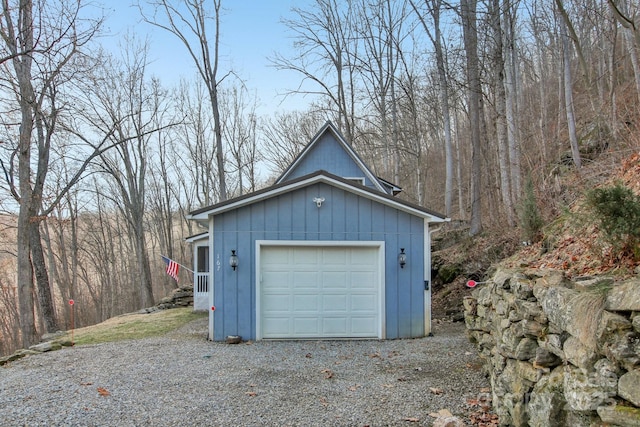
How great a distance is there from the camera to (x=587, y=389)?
2506 millimetres

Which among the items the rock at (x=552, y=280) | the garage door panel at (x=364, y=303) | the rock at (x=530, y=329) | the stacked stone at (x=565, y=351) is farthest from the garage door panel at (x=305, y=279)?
the rock at (x=552, y=280)

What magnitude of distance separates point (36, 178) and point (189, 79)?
1409cm

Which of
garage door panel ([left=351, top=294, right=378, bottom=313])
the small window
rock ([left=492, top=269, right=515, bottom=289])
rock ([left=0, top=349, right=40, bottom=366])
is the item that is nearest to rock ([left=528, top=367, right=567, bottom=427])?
rock ([left=492, top=269, right=515, bottom=289])

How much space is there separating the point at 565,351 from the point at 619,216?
105 centimetres

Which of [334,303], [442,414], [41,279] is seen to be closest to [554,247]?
[442,414]

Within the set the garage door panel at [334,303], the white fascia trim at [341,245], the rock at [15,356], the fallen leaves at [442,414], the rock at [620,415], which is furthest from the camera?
the garage door panel at [334,303]

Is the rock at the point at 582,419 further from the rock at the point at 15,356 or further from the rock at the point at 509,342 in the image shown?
the rock at the point at 15,356

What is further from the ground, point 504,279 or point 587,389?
point 504,279

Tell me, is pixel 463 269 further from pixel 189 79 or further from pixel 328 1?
pixel 189 79

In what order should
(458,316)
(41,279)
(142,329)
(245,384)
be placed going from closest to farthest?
(245,384), (458,316), (142,329), (41,279)

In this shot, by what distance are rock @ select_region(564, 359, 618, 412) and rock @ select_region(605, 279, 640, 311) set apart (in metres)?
0.42

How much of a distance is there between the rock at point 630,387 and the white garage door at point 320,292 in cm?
606

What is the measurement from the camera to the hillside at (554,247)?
10.9ft

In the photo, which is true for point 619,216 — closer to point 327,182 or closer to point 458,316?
point 327,182
